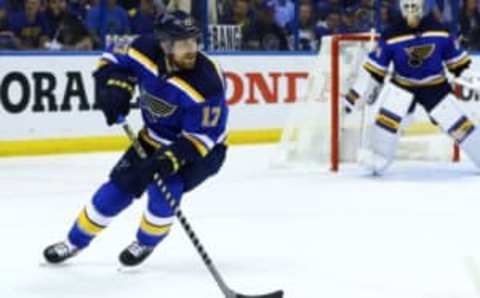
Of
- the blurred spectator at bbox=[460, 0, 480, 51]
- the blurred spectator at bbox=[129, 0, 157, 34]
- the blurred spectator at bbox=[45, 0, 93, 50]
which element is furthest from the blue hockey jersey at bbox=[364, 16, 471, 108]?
the blurred spectator at bbox=[460, 0, 480, 51]

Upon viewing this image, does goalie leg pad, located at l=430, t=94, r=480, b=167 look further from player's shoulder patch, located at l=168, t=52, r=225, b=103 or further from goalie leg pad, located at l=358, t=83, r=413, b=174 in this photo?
player's shoulder patch, located at l=168, t=52, r=225, b=103

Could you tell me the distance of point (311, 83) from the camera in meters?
7.55

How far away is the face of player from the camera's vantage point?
3.82 meters

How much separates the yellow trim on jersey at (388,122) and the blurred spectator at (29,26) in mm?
2528

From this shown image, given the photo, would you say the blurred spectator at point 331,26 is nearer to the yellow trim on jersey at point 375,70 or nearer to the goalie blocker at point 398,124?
the goalie blocker at point 398,124

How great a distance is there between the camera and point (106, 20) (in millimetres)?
8641

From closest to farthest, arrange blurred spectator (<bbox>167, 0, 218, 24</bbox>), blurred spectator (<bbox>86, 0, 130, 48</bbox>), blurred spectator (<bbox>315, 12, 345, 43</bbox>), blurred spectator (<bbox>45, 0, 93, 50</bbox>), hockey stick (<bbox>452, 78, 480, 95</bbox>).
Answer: hockey stick (<bbox>452, 78, 480, 95</bbox>), blurred spectator (<bbox>45, 0, 93, 50</bbox>), blurred spectator (<bbox>86, 0, 130, 48</bbox>), blurred spectator (<bbox>167, 0, 218, 24</bbox>), blurred spectator (<bbox>315, 12, 345, 43</bbox>)

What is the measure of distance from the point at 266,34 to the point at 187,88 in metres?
5.63

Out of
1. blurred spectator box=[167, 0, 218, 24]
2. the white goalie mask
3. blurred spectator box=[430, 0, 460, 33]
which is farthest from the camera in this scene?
blurred spectator box=[430, 0, 460, 33]

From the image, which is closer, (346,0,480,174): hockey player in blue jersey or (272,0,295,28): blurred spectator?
(346,0,480,174): hockey player in blue jersey

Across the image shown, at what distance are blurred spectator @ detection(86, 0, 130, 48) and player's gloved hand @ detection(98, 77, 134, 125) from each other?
479 centimetres

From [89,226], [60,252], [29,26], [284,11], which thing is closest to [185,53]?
[89,226]

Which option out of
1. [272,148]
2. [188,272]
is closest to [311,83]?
[272,148]

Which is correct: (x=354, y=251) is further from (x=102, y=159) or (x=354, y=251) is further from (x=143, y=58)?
(x=102, y=159)
